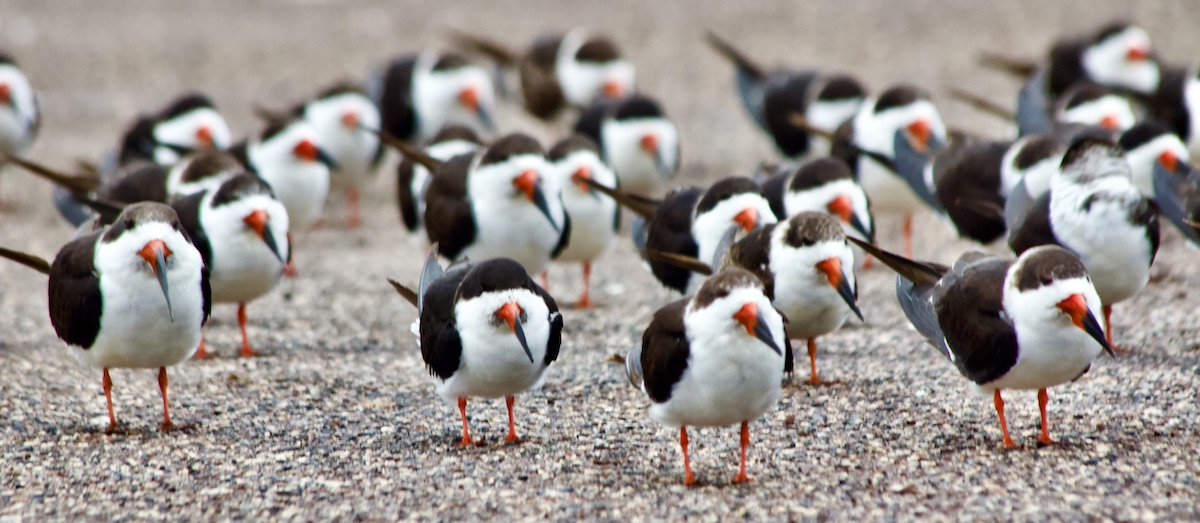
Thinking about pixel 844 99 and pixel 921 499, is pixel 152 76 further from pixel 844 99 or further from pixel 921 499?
pixel 921 499

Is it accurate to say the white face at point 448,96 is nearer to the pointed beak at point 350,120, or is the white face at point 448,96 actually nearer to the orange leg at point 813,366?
the pointed beak at point 350,120

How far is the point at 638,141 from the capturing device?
921cm

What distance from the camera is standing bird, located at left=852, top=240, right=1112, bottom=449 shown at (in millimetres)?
4512

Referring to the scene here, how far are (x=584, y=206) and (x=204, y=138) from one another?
303cm

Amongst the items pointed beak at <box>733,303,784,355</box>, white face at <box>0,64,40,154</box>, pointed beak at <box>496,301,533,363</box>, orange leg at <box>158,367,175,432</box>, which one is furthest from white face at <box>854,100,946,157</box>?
white face at <box>0,64,40,154</box>

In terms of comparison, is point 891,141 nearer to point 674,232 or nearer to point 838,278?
point 674,232

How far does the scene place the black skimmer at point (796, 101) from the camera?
9.68 m

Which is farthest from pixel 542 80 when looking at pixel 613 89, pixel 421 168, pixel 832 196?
pixel 832 196

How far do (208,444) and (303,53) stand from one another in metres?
10.0

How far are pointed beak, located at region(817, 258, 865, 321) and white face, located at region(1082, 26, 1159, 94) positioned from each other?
5.50 metres

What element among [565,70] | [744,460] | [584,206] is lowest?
[744,460]

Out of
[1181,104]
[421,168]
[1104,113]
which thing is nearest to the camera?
[421,168]

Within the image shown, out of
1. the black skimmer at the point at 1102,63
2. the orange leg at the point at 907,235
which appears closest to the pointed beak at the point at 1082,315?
the orange leg at the point at 907,235

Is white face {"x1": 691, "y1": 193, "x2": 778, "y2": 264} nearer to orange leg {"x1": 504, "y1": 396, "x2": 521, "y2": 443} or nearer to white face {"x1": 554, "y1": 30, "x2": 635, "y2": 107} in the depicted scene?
orange leg {"x1": 504, "y1": 396, "x2": 521, "y2": 443}
